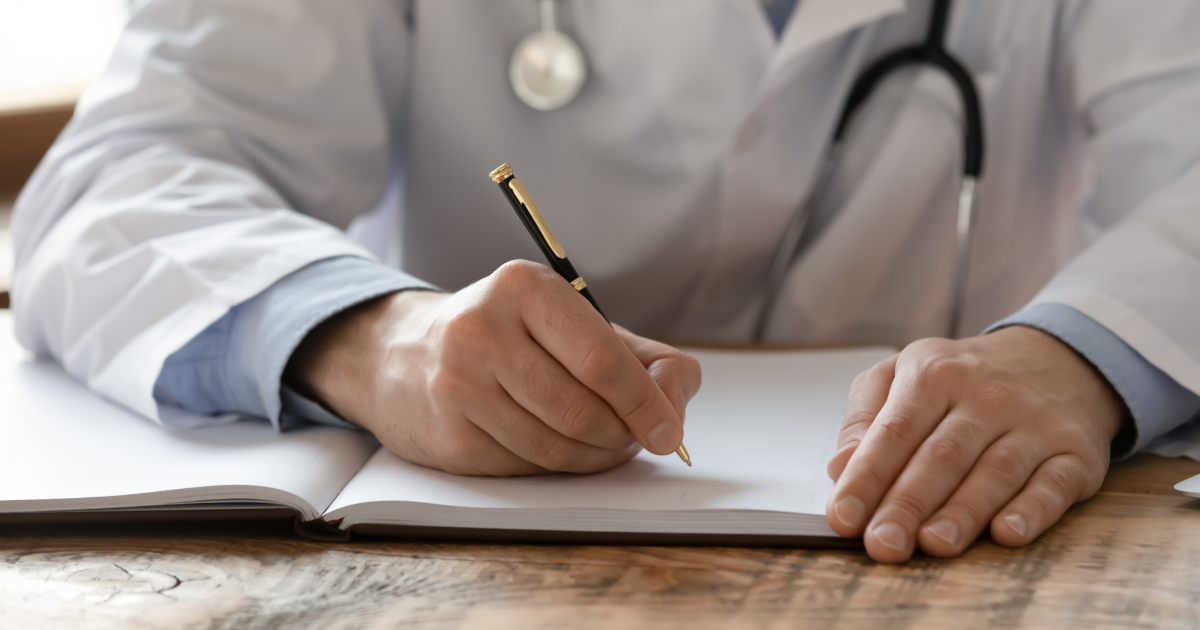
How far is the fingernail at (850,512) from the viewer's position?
18.8 inches

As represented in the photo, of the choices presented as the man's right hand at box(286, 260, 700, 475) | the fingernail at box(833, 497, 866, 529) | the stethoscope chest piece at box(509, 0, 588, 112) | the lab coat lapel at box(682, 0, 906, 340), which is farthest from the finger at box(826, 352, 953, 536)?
the stethoscope chest piece at box(509, 0, 588, 112)

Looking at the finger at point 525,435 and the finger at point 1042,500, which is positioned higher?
the finger at point 525,435

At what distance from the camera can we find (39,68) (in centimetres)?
227

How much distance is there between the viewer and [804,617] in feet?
1.37

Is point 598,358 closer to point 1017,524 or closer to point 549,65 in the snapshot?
point 1017,524

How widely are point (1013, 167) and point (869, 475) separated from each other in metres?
0.74

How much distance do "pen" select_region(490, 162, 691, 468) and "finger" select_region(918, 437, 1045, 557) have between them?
150mm

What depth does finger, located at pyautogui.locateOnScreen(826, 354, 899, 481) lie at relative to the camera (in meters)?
0.53

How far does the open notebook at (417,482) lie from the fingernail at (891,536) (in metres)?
0.03

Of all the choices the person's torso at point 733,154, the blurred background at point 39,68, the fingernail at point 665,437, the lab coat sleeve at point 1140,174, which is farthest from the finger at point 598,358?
the blurred background at point 39,68

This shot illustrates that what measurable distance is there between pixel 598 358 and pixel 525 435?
7 cm

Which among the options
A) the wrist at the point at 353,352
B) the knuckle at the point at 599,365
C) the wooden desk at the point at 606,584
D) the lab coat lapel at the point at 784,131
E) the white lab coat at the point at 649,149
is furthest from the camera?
the lab coat lapel at the point at 784,131

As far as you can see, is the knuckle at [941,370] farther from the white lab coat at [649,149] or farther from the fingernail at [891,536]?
the white lab coat at [649,149]

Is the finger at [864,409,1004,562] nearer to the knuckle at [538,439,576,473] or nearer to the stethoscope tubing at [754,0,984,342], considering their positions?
the knuckle at [538,439,576,473]
